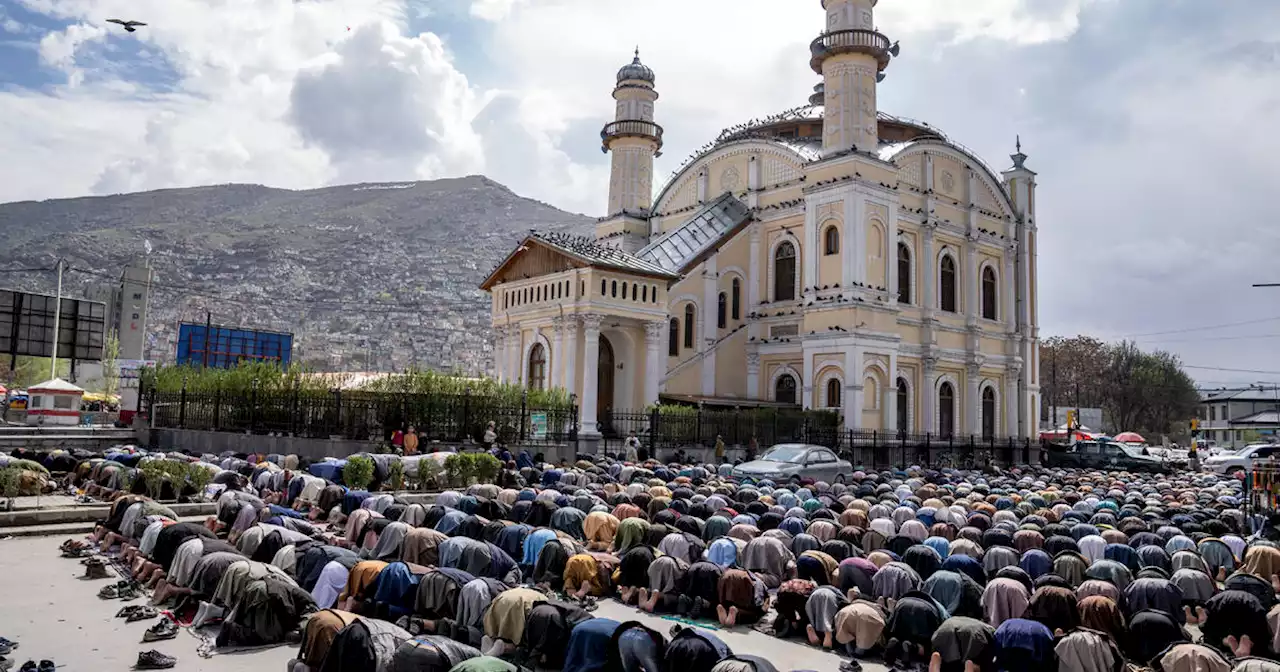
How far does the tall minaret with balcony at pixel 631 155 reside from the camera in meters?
43.6

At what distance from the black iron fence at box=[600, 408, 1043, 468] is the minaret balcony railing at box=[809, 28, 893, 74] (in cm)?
1478

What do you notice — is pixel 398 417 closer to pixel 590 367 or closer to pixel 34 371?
pixel 590 367

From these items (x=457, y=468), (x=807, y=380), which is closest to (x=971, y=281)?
(x=807, y=380)

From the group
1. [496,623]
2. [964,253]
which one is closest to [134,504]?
[496,623]

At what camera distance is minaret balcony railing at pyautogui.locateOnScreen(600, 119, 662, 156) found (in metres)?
43.4

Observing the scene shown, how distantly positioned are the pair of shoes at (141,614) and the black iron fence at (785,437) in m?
18.4

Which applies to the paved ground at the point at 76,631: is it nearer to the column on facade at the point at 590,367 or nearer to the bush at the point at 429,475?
the bush at the point at 429,475

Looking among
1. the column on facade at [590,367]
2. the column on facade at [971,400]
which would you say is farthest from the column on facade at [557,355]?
the column on facade at [971,400]

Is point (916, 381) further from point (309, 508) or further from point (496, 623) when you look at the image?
point (496, 623)

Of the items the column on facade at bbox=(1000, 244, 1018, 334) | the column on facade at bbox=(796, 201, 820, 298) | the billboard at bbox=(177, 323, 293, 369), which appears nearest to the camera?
the column on facade at bbox=(796, 201, 820, 298)

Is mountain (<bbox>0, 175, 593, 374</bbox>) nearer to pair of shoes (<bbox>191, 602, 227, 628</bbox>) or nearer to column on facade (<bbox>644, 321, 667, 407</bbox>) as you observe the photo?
column on facade (<bbox>644, 321, 667, 407</bbox>)

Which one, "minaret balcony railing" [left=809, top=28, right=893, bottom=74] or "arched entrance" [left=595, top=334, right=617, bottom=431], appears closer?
"arched entrance" [left=595, top=334, right=617, bottom=431]

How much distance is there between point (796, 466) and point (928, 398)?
19.1m

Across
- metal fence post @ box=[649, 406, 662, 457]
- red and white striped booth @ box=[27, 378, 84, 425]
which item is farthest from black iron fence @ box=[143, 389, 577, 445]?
red and white striped booth @ box=[27, 378, 84, 425]
